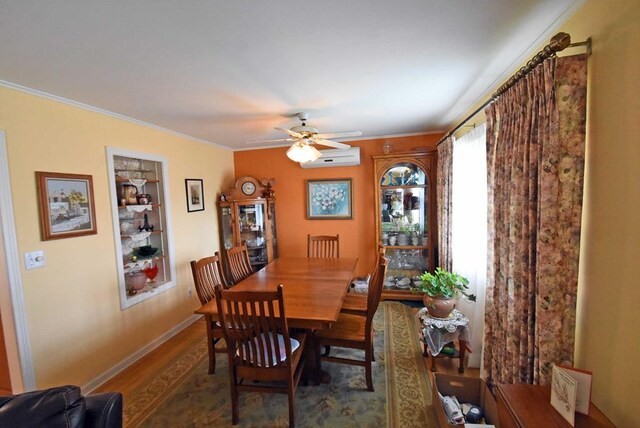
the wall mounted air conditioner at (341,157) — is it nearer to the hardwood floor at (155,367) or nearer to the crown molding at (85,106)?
the crown molding at (85,106)

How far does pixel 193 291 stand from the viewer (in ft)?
11.3

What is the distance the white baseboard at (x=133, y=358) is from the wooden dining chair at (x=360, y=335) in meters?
1.88

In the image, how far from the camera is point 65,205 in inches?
82.0

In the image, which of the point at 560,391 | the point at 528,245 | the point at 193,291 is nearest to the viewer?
the point at 560,391

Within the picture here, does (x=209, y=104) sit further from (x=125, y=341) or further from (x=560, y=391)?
(x=560, y=391)

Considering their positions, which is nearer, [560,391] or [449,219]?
[560,391]

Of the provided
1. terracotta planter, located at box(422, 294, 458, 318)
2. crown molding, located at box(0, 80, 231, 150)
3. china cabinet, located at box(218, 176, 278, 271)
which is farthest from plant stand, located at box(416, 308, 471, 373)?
crown molding, located at box(0, 80, 231, 150)

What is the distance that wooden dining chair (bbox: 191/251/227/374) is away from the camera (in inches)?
89.4

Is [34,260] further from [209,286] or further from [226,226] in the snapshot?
[226,226]

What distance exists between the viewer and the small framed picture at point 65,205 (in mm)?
1930

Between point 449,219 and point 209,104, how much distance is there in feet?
8.75

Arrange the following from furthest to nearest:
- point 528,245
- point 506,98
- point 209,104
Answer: point 209,104, point 506,98, point 528,245

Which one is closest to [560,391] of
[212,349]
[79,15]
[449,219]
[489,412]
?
[489,412]

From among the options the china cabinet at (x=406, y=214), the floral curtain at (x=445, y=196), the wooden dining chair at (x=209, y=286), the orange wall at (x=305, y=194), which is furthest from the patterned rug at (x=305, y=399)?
the orange wall at (x=305, y=194)
